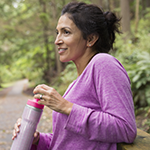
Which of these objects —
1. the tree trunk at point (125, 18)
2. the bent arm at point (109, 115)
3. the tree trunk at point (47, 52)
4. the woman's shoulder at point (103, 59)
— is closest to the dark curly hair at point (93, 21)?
the woman's shoulder at point (103, 59)

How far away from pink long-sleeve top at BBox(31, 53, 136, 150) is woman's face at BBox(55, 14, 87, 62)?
0.28 metres

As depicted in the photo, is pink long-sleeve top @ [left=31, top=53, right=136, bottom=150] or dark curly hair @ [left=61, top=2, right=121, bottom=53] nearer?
pink long-sleeve top @ [left=31, top=53, right=136, bottom=150]

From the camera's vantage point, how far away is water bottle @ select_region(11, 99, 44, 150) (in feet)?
4.43

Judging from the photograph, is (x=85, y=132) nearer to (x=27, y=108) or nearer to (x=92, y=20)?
(x=27, y=108)

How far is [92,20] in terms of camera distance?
147cm

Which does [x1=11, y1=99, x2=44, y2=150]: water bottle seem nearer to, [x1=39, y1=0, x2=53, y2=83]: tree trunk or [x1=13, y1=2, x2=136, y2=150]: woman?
[x1=13, y1=2, x2=136, y2=150]: woman

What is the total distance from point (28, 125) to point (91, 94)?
572mm

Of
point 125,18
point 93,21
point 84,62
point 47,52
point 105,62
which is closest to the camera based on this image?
point 105,62

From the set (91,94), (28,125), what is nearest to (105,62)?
(91,94)

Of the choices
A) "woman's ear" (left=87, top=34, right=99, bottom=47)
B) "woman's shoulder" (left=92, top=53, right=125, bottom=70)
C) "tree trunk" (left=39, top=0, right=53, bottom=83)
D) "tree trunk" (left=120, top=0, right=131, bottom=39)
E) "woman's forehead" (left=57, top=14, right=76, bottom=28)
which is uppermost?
"tree trunk" (left=120, top=0, right=131, bottom=39)

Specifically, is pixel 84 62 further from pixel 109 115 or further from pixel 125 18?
pixel 125 18

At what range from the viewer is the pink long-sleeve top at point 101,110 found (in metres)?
1.13

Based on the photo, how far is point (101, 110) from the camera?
4.14 feet

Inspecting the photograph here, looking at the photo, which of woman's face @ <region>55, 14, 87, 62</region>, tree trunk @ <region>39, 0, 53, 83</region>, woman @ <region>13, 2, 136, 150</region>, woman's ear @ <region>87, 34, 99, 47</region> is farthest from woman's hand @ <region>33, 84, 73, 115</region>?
tree trunk @ <region>39, 0, 53, 83</region>
